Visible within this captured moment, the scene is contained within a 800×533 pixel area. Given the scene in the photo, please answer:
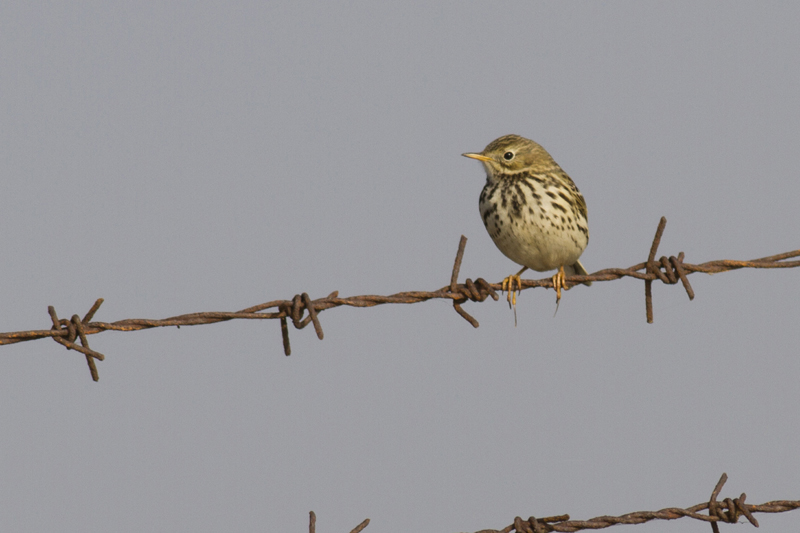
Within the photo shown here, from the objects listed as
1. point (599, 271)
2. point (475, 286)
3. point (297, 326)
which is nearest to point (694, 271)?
point (599, 271)

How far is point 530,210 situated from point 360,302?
3.02 metres

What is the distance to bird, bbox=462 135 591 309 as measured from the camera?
7.41 metres

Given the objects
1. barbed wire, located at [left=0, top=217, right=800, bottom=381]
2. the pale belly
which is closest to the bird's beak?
the pale belly

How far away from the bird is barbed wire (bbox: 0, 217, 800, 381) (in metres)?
1.96

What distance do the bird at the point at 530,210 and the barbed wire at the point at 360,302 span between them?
196cm

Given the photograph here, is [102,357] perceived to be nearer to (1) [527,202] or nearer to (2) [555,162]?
(1) [527,202]

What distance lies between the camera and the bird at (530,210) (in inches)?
292

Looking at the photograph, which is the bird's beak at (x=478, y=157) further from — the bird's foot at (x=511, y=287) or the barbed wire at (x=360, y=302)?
the barbed wire at (x=360, y=302)

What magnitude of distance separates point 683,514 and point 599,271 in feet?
4.28

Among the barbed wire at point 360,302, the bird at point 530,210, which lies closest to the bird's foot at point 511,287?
the bird at point 530,210

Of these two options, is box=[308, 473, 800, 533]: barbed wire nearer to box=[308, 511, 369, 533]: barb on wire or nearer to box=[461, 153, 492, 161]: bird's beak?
box=[308, 511, 369, 533]: barb on wire

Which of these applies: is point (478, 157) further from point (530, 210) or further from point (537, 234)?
point (537, 234)

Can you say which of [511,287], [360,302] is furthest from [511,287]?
[360,302]

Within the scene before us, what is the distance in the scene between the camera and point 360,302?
474cm
